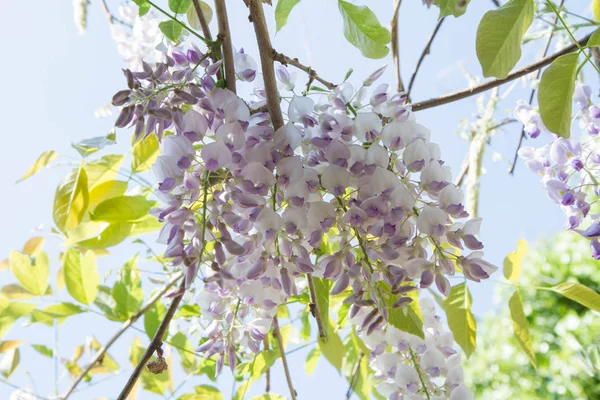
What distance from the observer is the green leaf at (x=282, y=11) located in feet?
1.42

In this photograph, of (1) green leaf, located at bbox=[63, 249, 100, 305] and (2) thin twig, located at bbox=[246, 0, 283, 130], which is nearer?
(2) thin twig, located at bbox=[246, 0, 283, 130]

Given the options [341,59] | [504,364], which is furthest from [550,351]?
[341,59]

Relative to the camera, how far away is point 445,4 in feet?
1.18

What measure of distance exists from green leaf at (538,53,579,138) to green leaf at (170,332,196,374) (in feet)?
1.90

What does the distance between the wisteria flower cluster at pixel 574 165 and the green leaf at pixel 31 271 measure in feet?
1.96

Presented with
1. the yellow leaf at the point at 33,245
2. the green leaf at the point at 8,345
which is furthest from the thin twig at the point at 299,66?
the green leaf at the point at 8,345

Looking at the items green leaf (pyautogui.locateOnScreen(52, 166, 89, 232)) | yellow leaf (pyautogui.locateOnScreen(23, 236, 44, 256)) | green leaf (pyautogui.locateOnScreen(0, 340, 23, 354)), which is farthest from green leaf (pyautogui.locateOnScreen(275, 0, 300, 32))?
green leaf (pyautogui.locateOnScreen(0, 340, 23, 354))

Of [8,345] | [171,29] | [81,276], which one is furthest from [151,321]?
[171,29]

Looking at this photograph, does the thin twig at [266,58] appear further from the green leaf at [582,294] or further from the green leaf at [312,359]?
the green leaf at [312,359]

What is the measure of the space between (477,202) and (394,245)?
506 millimetres

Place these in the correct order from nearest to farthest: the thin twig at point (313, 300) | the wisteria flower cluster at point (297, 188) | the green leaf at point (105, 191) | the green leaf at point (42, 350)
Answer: the wisteria flower cluster at point (297, 188) < the thin twig at point (313, 300) < the green leaf at point (105, 191) < the green leaf at point (42, 350)

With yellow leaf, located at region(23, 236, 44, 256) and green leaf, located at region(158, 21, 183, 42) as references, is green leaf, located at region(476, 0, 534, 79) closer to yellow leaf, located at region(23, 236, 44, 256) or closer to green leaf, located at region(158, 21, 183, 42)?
green leaf, located at region(158, 21, 183, 42)

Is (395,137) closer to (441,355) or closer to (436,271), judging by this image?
(436,271)

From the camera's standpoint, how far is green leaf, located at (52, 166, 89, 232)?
550 millimetres
